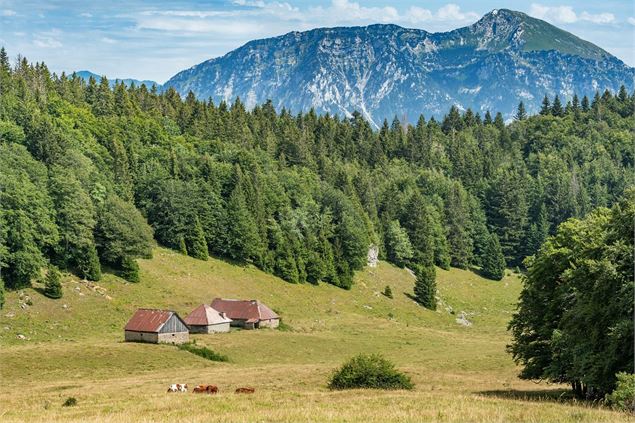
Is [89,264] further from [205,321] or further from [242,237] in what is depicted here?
[242,237]

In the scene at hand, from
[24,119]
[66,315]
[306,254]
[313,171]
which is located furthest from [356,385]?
[313,171]

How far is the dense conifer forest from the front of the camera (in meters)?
95.2

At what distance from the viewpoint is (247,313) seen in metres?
92.8

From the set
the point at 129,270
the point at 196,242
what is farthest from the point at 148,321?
the point at 196,242

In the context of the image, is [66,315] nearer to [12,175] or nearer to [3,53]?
[12,175]

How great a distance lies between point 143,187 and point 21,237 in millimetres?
38575

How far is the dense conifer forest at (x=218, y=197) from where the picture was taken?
3750 inches

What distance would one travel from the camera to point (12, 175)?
89.8 meters

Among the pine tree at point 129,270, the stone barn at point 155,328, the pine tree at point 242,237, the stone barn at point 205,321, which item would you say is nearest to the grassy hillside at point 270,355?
the pine tree at point 129,270

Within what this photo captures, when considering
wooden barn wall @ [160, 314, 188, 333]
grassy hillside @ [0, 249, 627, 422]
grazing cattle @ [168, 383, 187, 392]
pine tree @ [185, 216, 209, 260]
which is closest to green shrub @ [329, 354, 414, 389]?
grassy hillside @ [0, 249, 627, 422]

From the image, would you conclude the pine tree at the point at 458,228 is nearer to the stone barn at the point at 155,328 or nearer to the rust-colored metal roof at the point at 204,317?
the rust-colored metal roof at the point at 204,317

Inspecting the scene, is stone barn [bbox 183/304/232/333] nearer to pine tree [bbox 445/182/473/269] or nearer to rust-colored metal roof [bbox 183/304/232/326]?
rust-colored metal roof [bbox 183/304/232/326]

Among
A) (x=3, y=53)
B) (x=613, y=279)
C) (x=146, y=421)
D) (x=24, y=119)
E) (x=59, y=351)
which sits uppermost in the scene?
(x=3, y=53)

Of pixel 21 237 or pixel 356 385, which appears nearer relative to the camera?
pixel 356 385
